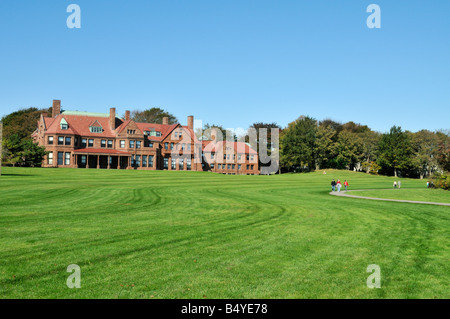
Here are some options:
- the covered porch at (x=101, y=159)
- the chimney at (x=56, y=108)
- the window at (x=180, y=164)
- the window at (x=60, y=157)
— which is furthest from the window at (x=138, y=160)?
the chimney at (x=56, y=108)

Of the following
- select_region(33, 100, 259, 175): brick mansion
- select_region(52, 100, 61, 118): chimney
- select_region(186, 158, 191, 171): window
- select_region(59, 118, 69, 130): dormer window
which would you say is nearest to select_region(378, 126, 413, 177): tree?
select_region(33, 100, 259, 175): brick mansion

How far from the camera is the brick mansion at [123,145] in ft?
250

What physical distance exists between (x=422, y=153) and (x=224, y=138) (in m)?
54.3

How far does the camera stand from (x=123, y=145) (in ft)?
268

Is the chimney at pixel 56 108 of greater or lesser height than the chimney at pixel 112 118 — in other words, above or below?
above

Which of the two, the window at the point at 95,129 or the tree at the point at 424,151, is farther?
the tree at the point at 424,151

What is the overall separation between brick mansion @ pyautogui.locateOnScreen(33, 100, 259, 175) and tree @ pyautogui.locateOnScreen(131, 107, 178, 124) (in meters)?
30.9

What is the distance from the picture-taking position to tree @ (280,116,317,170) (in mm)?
99938

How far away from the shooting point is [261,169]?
99312mm

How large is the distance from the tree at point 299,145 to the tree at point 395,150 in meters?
18.4

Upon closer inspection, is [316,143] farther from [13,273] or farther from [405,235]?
[13,273]

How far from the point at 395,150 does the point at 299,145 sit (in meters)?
24.6

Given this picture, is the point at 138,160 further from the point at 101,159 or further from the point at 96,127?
the point at 96,127

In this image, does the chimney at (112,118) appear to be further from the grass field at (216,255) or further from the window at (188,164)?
the grass field at (216,255)
